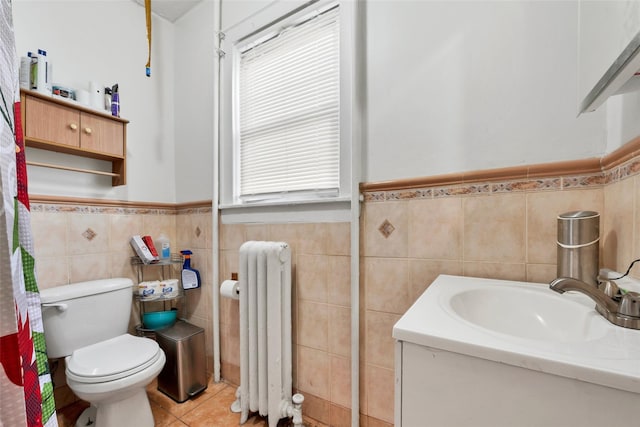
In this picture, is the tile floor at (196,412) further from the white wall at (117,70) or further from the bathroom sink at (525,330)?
the white wall at (117,70)

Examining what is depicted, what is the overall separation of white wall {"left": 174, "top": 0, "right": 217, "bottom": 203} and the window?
18 cm

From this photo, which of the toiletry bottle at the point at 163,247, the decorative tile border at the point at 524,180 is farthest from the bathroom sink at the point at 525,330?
the toiletry bottle at the point at 163,247

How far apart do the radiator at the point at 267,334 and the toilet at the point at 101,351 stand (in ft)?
1.44

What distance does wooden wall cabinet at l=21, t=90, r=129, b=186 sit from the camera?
4.17 feet

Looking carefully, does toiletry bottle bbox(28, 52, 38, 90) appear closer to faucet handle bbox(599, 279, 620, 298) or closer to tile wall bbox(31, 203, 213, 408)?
tile wall bbox(31, 203, 213, 408)

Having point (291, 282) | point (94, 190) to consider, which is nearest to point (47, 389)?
point (291, 282)

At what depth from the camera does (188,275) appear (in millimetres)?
1758

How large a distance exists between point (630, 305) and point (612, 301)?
0.12ft

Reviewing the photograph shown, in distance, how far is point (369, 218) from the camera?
1.20m

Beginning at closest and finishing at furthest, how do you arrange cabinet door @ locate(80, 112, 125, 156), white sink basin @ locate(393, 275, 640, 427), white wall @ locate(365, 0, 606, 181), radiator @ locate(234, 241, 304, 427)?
white sink basin @ locate(393, 275, 640, 427), white wall @ locate(365, 0, 606, 181), radiator @ locate(234, 241, 304, 427), cabinet door @ locate(80, 112, 125, 156)

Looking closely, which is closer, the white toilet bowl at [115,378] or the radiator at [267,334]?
the white toilet bowl at [115,378]

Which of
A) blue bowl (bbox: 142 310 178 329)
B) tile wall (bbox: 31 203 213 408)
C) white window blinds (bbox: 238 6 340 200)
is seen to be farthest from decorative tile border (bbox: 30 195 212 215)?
blue bowl (bbox: 142 310 178 329)

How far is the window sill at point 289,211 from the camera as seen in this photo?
1.26 m

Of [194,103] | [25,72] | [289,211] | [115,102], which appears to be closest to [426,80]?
[289,211]
